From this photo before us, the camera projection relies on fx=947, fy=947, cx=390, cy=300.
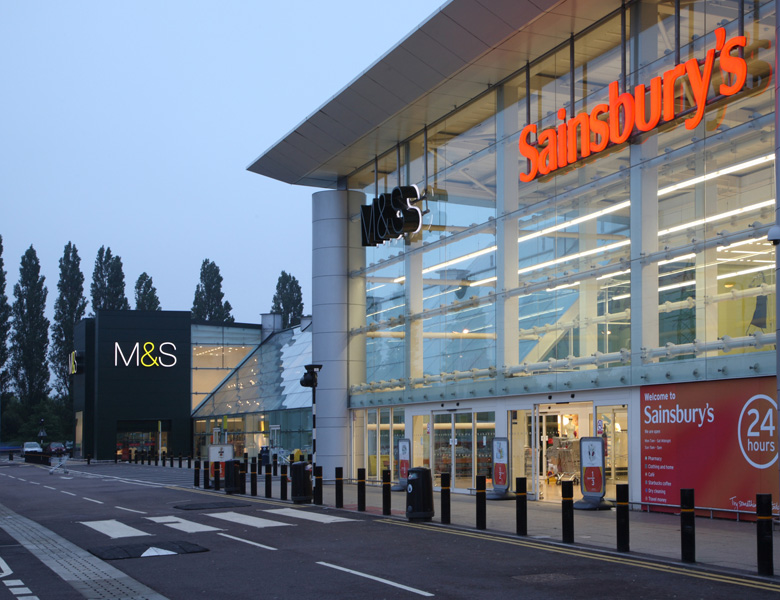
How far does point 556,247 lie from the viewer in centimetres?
2352

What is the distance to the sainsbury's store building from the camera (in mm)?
18062

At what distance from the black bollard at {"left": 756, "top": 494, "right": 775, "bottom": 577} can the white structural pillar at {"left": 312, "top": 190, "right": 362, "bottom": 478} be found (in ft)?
76.7

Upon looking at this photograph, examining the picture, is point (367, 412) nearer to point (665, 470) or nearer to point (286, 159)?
point (286, 159)

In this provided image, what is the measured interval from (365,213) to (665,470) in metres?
16.3

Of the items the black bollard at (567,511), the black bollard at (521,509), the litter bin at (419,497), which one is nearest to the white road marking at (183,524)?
the litter bin at (419,497)

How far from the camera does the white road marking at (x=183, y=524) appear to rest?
56.9ft

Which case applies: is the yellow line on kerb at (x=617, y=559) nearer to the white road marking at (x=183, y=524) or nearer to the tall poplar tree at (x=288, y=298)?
the white road marking at (x=183, y=524)

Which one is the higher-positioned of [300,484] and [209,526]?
[300,484]

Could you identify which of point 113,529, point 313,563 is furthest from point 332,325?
point 313,563

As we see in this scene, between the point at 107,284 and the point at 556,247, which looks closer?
the point at 556,247

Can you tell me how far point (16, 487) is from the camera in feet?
111

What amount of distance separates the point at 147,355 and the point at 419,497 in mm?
54641

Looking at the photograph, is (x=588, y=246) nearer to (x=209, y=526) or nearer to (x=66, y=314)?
(x=209, y=526)

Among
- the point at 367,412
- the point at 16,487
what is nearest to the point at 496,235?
the point at 367,412
